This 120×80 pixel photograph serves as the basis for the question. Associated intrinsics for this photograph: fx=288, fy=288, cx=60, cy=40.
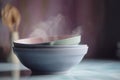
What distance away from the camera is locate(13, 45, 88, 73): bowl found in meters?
0.96

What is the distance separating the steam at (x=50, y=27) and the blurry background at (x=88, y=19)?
0.05 ft

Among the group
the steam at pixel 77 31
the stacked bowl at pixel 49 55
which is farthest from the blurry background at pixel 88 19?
the stacked bowl at pixel 49 55

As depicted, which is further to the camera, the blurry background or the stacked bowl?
the blurry background

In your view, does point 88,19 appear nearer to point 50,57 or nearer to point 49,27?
point 49,27

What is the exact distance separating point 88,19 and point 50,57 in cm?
71

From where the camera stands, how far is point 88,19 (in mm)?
1629

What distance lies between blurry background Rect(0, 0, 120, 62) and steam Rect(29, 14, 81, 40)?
0.05 ft

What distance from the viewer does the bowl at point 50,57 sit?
963 mm

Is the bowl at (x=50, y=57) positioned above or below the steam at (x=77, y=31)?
below

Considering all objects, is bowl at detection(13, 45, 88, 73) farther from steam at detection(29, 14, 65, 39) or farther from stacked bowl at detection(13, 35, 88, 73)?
steam at detection(29, 14, 65, 39)

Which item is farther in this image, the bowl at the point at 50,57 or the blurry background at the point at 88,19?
the blurry background at the point at 88,19

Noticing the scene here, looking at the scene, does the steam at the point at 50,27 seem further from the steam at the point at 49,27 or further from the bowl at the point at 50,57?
the bowl at the point at 50,57

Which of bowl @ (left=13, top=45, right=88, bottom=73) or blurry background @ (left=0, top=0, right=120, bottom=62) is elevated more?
blurry background @ (left=0, top=0, right=120, bottom=62)

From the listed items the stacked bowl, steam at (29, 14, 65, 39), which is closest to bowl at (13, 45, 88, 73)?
the stacked bowl
